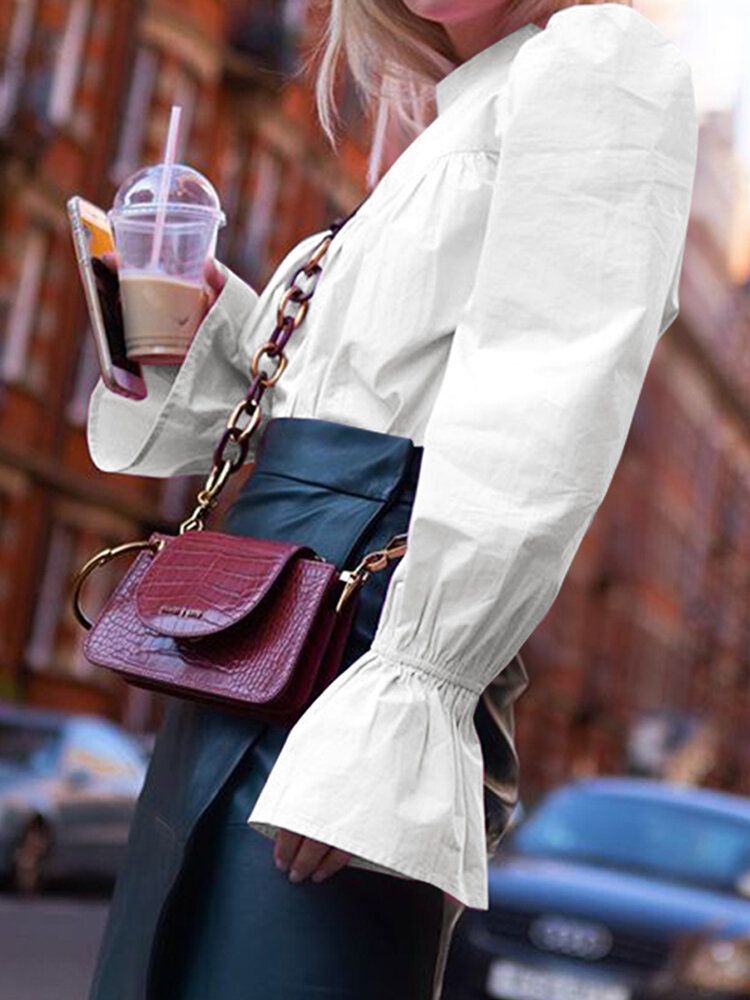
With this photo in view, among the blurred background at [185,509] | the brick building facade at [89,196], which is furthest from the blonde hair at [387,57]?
the brick building facade at [89,196]

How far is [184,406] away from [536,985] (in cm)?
634

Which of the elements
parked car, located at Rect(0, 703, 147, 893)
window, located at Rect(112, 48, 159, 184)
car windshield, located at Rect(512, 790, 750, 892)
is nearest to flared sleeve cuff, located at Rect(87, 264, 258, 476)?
car windshield, located at Rect(512, 790, 750, 892)

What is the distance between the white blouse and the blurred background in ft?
0.91

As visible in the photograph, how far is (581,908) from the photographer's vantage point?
8.73 meters

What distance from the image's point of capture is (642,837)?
9.91 m

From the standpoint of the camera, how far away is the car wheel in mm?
15328

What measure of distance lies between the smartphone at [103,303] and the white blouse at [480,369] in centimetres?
25

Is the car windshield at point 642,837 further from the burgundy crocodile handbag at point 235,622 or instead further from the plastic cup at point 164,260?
the burgundy crocodile handbag at point 235,622

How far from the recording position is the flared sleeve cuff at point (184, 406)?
258 cm

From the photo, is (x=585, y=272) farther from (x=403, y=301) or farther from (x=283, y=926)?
(x=283, y=926)

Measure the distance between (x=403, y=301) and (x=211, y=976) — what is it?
2.13 feet

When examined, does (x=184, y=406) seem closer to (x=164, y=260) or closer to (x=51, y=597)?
(x=164, y=260)

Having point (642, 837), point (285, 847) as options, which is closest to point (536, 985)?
point (642, 837)

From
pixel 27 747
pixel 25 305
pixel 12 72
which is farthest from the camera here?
pixel 25 305
